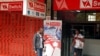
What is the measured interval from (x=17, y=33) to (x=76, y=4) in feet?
11.0

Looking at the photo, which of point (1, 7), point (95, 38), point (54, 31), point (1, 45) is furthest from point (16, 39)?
point (95, 38)

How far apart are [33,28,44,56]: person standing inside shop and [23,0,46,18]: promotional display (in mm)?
1196

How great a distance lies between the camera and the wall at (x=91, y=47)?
10.5 metres

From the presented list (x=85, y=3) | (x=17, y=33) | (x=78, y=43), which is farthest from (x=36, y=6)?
(x=17, y=33)

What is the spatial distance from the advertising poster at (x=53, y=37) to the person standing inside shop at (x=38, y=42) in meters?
0.44

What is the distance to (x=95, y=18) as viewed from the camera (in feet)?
34.0

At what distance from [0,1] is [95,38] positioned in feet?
14.5

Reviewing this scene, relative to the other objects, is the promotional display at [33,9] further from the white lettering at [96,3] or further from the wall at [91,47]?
the wall at [91,47]

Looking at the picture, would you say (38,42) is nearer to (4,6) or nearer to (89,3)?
(4,6)

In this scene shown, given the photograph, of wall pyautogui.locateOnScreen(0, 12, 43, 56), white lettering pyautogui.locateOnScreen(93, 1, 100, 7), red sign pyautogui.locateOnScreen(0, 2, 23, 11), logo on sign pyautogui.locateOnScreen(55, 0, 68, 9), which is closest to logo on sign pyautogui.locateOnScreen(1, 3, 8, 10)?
red sign pyautogui.locateOnScreen(0, 2, 23, 11)

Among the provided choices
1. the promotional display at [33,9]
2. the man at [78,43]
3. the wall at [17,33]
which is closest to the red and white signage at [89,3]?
the man at [78,43]

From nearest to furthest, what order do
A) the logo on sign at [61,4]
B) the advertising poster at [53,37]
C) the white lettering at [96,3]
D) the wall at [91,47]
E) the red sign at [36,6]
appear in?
the red sign at [36,6]
the white lettering at [96,3]
the advertising poster at [53,37]
the logo on sign at [61,4]
the wall at [91,47]

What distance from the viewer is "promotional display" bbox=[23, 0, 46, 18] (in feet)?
26.4

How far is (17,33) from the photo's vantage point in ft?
38.4
